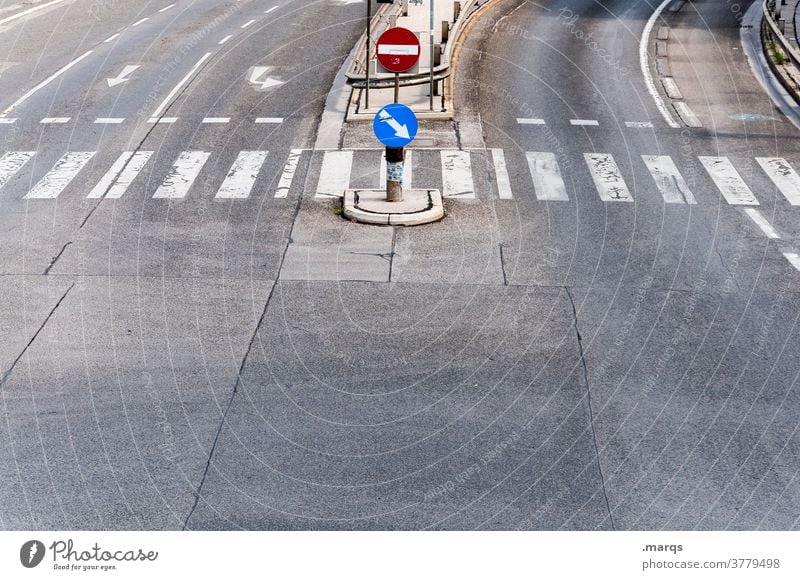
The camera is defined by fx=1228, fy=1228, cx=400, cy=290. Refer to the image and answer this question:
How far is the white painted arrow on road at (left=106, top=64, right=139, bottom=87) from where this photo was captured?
2738cm

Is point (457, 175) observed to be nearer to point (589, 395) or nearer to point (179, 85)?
point (179, 85)

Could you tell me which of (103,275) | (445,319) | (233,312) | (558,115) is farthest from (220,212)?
(558,115)

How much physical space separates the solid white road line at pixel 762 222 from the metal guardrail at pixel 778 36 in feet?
31.2

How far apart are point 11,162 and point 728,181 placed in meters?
12.5

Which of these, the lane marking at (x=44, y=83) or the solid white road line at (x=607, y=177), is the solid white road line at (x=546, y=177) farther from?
the lane marking at (x=44, y=83)

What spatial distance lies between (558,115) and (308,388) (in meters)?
13.8

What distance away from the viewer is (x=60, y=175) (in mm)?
20812

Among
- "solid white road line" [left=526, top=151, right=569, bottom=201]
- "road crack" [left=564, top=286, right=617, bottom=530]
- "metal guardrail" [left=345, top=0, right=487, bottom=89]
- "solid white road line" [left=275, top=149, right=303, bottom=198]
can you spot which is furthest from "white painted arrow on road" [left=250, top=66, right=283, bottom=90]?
"road crack" [left=564, top=286, right=617, bottom=530]

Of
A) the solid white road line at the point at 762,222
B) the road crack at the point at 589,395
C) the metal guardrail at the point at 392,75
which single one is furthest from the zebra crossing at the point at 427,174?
the road crack at the point at 589,395

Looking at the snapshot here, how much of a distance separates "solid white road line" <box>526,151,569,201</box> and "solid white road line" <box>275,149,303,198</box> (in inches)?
162

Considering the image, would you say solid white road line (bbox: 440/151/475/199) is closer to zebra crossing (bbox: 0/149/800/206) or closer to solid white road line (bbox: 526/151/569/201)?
zebra crossing (bbox: 0/149/800/206)

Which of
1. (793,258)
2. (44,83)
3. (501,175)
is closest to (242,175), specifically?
(501,175)

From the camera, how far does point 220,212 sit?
1902 centimetres

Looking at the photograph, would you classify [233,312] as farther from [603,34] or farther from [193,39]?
[603,34]
